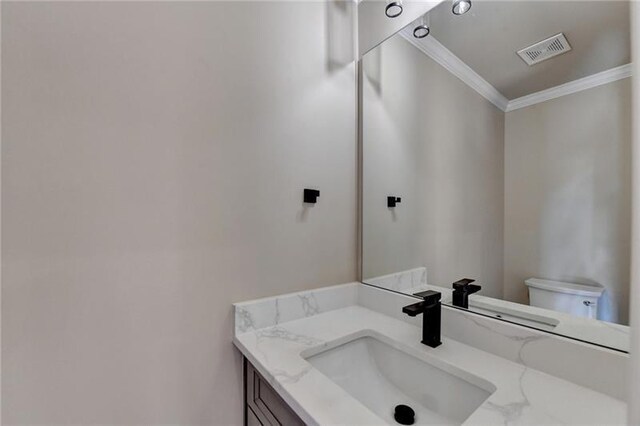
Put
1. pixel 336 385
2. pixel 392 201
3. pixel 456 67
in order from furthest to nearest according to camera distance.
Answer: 1. pixel 392 201
2. pixel 456 67
3. pixel 336 385

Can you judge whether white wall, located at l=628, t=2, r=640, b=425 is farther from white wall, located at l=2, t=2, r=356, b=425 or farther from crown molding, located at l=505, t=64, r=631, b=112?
white wall, located at l=2, t=2, r=356, b=425

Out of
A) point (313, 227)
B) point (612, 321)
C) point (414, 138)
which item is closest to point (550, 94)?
point (414, 138)

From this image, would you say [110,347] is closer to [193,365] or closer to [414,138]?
[193,365]

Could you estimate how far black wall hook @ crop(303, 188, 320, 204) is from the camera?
1151mm

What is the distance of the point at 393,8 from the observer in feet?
3.85

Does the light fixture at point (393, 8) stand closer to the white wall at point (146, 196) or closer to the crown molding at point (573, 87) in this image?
the white wall at point (146, 196)

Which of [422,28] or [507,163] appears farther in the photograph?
[422,28]

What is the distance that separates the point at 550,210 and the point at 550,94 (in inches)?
13.4

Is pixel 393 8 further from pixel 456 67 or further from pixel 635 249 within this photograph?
pixel 635 249

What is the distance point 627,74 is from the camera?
673mm

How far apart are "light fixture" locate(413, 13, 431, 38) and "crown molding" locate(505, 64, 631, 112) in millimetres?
473

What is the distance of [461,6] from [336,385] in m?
1.30

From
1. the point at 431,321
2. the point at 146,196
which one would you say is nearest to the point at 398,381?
the point at 431,321

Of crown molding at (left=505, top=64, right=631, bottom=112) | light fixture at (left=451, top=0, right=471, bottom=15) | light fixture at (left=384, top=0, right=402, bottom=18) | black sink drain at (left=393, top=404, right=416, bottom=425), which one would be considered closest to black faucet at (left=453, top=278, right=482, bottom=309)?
black sink drain at (left=393, top=404, right=416, bottom=425)
